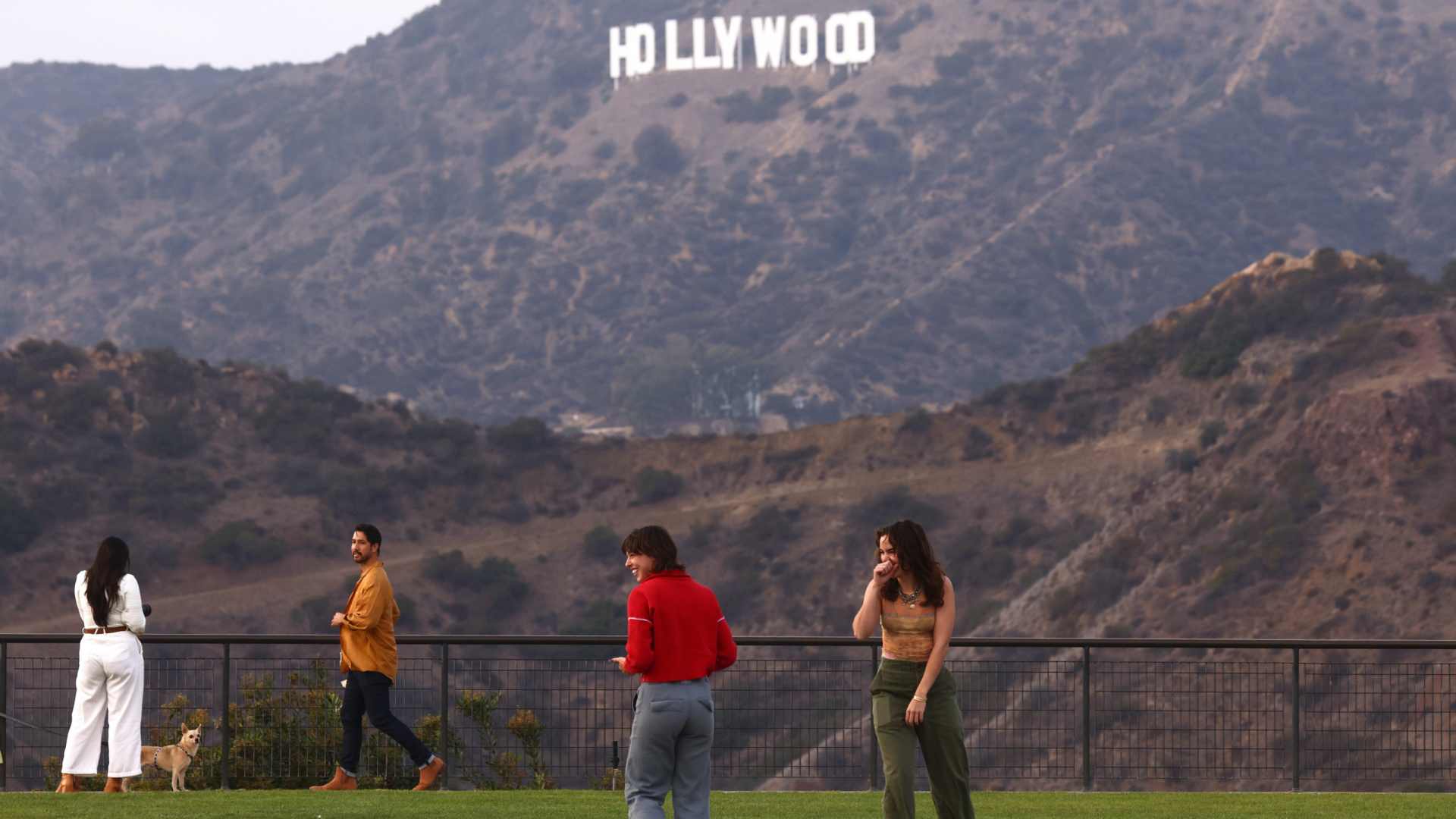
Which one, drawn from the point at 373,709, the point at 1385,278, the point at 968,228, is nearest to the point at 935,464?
the point at 1385,278

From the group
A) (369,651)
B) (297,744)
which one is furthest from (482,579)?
(369,651)

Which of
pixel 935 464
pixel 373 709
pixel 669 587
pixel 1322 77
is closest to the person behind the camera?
pixel 669 587

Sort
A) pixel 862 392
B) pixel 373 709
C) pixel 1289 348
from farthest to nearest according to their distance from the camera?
pixel 862 392
pixel 1289 348
pixel 373 709

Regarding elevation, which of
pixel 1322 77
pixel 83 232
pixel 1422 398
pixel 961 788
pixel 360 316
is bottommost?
pixel 961 788

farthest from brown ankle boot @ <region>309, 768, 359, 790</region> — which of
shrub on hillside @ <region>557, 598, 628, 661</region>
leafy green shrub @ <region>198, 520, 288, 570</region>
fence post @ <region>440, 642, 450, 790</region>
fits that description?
leafy green shrub @ <region>198, 520, 288, 570</region>

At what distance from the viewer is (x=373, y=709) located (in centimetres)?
980

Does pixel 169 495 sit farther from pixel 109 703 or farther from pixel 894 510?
pixel 109 703

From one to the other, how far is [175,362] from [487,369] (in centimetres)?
6500

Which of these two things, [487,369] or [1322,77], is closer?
[487,369]

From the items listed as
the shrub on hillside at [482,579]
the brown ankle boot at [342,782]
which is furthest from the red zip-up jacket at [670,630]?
the shrub on hillside at [482,579]

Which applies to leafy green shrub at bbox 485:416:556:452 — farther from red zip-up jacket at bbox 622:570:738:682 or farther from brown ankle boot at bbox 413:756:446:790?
red zip-up jacket at bbox 622:570:738:682

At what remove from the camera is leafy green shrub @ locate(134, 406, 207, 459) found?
169 ft

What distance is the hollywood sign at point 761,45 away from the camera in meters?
154

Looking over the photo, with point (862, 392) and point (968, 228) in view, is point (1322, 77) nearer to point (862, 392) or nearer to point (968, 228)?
point (968, 228)
